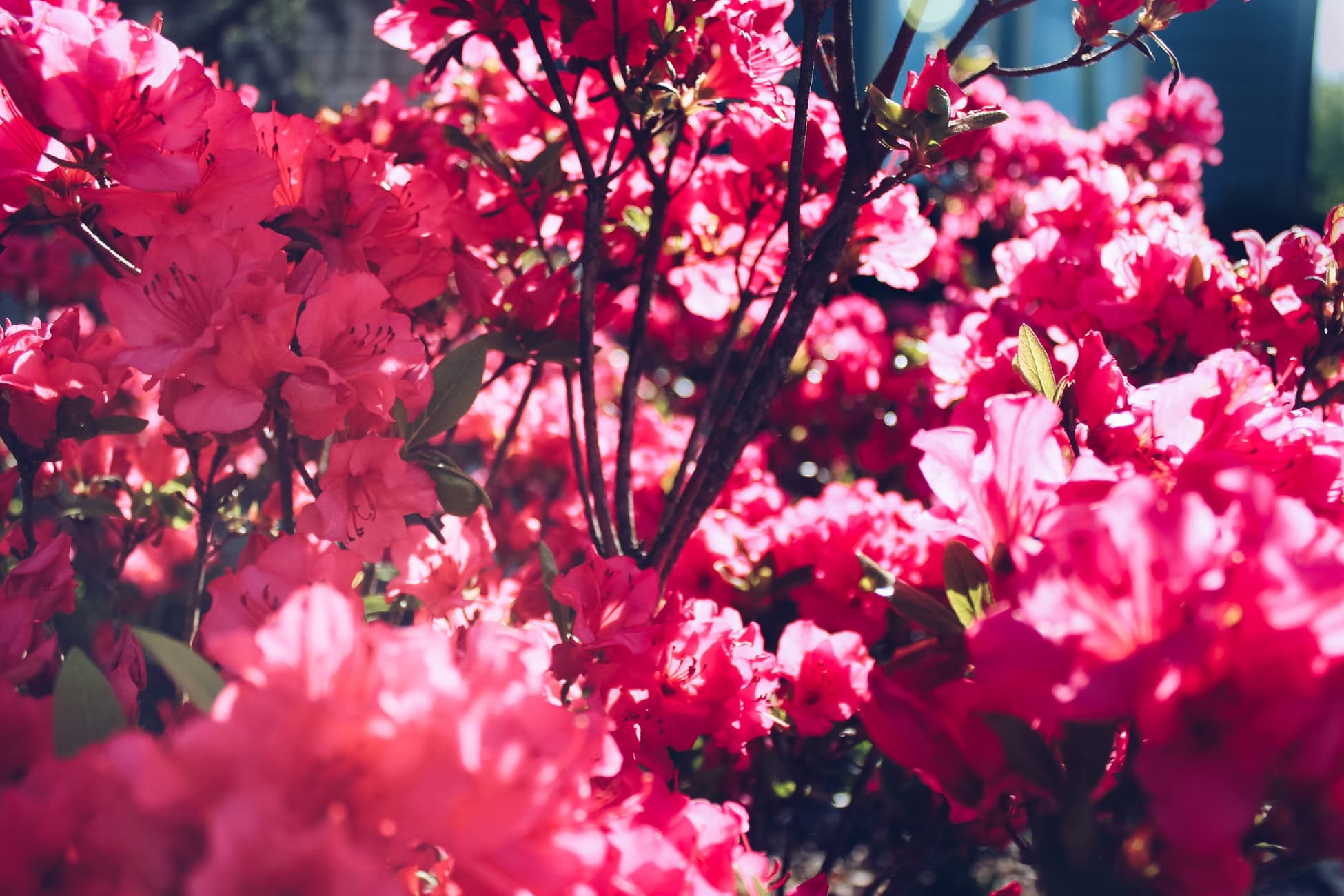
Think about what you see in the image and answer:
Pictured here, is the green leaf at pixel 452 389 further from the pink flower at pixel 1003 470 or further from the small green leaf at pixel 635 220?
the pink flower at pixel 1003 470

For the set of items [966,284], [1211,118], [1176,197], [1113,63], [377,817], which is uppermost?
[1113,63]

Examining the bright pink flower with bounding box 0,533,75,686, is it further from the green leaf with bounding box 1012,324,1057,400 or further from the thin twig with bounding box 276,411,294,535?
the green leaf with bounding box 1012,324,1057,400

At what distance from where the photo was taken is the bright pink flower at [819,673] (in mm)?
1076

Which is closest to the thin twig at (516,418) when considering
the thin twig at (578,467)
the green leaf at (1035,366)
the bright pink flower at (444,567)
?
the thin twig at (578,467)

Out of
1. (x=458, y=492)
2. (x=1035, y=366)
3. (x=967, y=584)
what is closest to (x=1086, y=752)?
(x=967, y=584)

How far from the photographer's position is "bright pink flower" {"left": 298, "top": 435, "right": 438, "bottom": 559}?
33.0 inches

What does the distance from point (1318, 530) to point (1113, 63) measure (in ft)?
28.4

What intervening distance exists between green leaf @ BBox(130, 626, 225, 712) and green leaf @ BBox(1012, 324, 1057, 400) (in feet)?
2.23

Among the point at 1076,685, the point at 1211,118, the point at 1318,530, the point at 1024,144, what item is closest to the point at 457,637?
the point at 1076,685

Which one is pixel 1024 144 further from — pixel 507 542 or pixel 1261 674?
pixel 1261 674

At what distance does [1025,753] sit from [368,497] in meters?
0.60

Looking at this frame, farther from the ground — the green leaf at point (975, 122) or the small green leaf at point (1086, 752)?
the green leaf at point (975, 122)

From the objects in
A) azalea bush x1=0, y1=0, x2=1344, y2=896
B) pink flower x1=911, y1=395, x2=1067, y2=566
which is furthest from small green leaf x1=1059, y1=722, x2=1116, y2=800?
pink flower x1=911, y1=395, x2=1067, y2=566

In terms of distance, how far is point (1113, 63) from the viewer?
7785 millimetres
